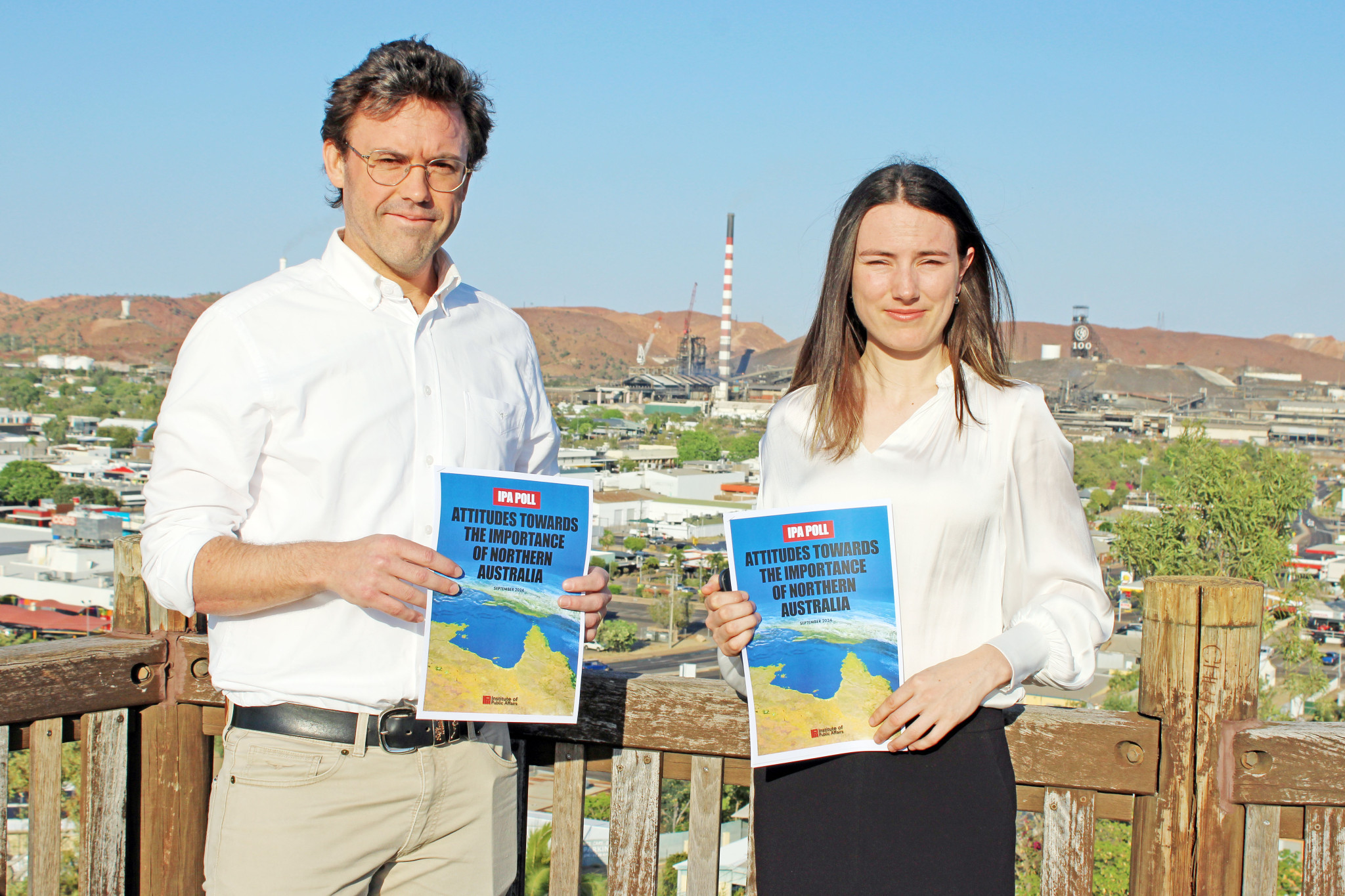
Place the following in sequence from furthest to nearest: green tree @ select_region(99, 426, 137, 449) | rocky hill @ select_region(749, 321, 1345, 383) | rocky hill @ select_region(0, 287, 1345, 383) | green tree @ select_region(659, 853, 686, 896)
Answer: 1. rocky hill @ select_region(749, 321, 1345, 383)
2. rocky hill @ select_region(0, 287, 1345, 383)
3. green tree @ select_region(99, 426, 137, 449)
4. green tree @ select_region(659, 853, 686, 896)

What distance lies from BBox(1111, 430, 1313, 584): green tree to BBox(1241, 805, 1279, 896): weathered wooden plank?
20752mm

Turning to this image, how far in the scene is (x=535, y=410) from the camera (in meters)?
1.63

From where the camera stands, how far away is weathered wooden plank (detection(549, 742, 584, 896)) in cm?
161

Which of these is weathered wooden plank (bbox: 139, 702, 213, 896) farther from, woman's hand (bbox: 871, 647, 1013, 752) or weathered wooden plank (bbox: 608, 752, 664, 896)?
woman's hand (bbox: 871, 647, 1013, 752)

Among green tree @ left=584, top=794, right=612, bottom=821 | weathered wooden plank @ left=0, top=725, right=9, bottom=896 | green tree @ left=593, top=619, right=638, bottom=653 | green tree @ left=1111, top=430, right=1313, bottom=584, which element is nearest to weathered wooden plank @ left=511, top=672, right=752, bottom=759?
weathered wooden plank @ left=0, top=725, right=9, bottom=896

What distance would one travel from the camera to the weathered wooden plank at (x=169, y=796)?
1692 mm

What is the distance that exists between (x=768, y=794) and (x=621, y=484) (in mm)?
36920

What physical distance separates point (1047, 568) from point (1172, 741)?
0.35 m

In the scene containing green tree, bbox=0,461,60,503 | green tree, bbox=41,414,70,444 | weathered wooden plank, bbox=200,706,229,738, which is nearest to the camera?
weathered wooden plank, bbox=200,706,229,738

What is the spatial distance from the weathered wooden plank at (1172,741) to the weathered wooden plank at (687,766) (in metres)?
0.52

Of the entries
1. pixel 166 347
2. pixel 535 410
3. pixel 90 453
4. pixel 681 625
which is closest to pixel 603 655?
pixel 681 625

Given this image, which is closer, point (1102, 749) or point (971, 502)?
point (971, 502)

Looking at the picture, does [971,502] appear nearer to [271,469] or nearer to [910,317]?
[910,317]

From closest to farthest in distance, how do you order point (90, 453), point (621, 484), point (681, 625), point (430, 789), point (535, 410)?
point (430, 789)
point (535, 410)
point (681, 625)
point (621, 484)
point (90, 453)
